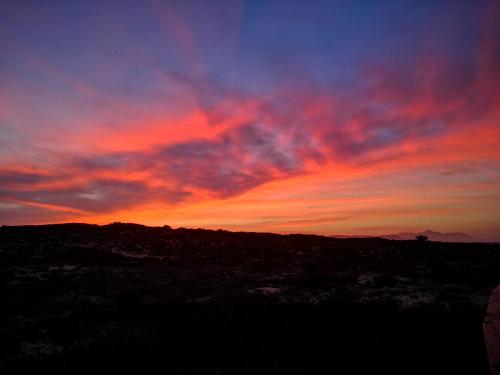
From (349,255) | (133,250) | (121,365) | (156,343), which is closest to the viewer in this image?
(121,365)

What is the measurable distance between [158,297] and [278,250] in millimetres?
25972

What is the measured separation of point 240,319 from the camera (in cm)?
991

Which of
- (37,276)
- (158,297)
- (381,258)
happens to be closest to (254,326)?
(158,297)

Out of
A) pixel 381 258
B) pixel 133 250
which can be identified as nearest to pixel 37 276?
pixel 133 250

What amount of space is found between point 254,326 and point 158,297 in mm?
7629

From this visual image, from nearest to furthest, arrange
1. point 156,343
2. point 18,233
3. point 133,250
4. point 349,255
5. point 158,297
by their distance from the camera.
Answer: point 156,343 < point 158,297 < point 349,255 < point 133,250 < point 18,233

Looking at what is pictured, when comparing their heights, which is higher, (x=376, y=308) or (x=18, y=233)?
(x=18, y=233)

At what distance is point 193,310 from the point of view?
39.2 feet

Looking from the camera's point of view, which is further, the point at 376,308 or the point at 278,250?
the point at 278,250

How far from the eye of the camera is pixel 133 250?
38.3 meters

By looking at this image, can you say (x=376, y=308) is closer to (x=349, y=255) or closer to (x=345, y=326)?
(x=345, y=326)

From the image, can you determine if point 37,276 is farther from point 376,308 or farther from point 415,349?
point 415,349

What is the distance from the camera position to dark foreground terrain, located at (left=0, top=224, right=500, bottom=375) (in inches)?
253

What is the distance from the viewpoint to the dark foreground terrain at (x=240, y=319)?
253 inches
